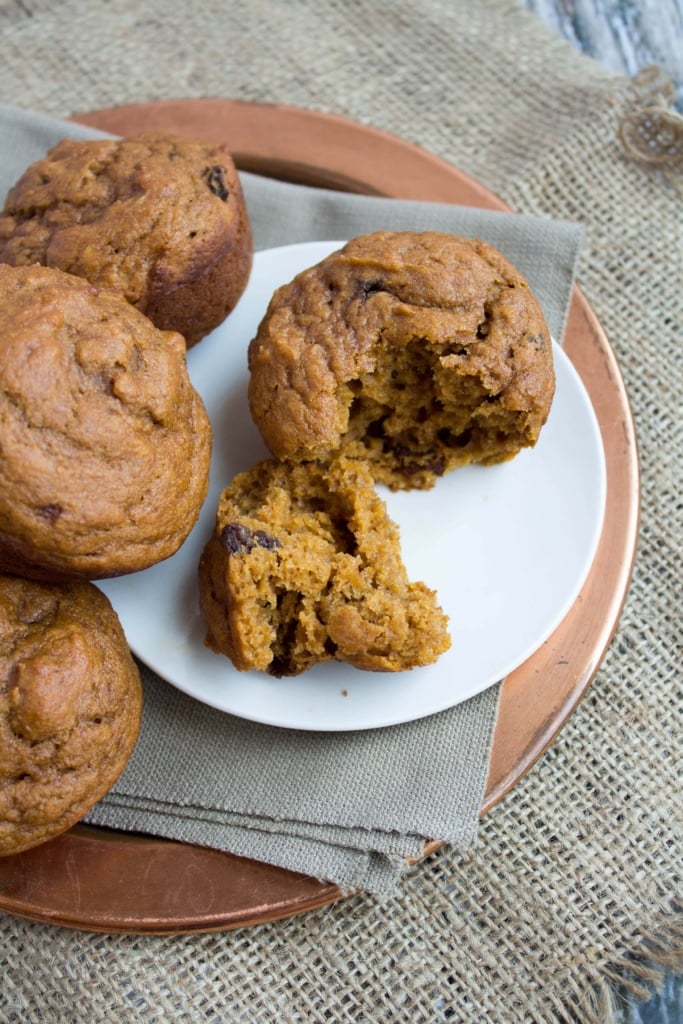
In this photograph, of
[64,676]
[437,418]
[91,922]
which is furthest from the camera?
[437,418]

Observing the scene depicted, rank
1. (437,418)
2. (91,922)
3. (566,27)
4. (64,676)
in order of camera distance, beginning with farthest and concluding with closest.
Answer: (566,27) → (437,418) → (91,922) → (64,676)

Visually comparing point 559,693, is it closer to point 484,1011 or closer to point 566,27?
point 484,1011

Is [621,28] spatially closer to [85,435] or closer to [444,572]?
[444,572]

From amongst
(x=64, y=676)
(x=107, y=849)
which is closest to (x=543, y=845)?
(x=107, y=849)

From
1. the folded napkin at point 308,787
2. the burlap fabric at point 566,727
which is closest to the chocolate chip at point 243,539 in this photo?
the folded napkin at point 308,787

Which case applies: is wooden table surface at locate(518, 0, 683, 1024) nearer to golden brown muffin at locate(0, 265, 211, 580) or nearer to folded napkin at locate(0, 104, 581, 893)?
golden brown muffin at locate(0, 265, 211, 580)

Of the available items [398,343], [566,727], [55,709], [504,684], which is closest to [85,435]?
[55,709]

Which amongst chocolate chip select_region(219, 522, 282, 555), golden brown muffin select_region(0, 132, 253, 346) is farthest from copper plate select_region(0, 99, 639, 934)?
chocolate chip select_region(219, 522, 282, 555)
